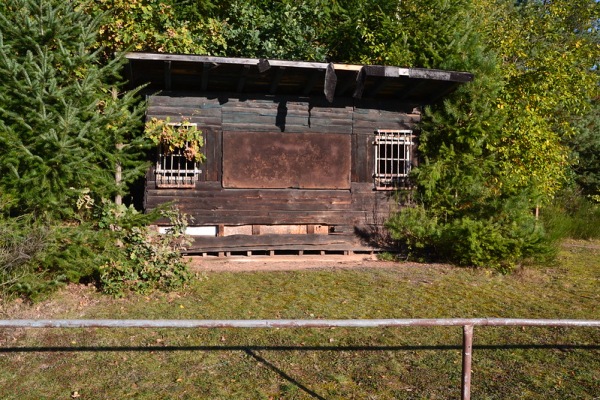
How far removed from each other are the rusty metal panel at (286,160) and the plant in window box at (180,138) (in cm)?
69

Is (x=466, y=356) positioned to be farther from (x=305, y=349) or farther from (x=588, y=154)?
(x=588, y=154)

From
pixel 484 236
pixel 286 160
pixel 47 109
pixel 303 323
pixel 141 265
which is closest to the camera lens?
pixel 303 323

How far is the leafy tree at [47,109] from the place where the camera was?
8.15 m

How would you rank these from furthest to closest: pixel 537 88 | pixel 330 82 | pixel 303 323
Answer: pixel 537 88
pixel 330 82
pixel 303 323

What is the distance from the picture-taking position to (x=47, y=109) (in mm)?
8430

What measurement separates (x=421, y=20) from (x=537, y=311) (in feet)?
29.3

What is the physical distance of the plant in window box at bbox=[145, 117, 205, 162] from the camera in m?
Answer: 11.6

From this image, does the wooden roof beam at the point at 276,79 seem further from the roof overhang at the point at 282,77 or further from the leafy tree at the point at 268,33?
the leafy tree at the point at 268,33

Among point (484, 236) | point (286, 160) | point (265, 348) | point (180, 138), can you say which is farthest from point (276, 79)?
point (265, 348)

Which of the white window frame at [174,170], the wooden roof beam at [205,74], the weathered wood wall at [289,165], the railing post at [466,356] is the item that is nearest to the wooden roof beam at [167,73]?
the weathered wood wall at [289,165]

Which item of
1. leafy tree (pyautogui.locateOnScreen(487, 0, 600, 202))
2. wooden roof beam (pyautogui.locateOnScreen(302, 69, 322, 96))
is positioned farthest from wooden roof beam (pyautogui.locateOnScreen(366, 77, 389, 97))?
leafy tree (pyautogui.locateOnScreen(487, 0, 600, 202))

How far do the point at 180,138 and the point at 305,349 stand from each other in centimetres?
632

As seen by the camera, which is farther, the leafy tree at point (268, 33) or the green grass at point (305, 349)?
the leafy tree at point (268, 33)

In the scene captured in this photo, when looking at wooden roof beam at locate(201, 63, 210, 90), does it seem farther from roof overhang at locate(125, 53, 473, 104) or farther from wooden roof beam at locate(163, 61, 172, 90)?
wooden roof beam at locate(163, 61, 172, 90)
